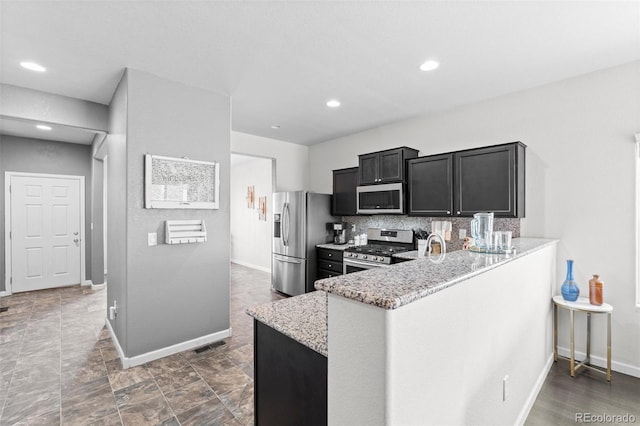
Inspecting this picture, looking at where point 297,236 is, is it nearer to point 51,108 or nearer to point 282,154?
point 282,154

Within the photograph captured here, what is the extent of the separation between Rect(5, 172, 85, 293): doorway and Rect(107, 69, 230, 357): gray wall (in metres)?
3.10

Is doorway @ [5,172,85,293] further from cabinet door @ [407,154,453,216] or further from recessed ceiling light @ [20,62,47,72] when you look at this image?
cabinet door @ [407,154,453,216]

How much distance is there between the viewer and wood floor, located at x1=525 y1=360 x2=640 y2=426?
2100mm

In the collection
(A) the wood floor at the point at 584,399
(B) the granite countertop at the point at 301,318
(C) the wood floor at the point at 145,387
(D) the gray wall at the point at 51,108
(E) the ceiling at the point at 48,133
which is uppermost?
(E) the ceiling at the point at 48,133

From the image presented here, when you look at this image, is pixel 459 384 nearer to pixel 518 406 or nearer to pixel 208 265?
pixel 518 406

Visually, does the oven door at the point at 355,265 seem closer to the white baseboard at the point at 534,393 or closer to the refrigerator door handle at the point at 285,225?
the refrigerator door handle at the point at 285,225

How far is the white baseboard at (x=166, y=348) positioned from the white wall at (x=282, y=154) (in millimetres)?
2931

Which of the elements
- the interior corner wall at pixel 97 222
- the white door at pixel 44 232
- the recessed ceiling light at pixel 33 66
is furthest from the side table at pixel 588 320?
the white door at pixel 44 232

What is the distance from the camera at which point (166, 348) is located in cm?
296

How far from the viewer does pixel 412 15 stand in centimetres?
203

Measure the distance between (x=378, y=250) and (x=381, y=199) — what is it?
726 millimetres

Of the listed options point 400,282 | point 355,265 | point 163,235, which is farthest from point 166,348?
point 400,282

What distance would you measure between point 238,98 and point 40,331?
3630 millimetres

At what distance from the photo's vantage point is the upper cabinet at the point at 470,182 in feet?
10.1
